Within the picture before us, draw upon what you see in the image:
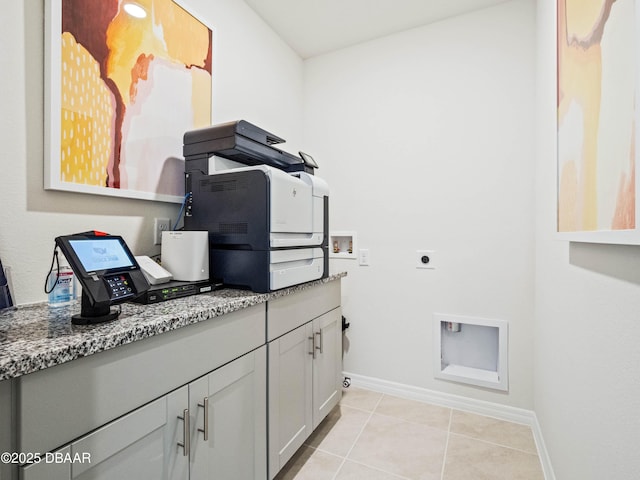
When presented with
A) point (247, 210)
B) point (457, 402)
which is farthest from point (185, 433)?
point (457, 402)

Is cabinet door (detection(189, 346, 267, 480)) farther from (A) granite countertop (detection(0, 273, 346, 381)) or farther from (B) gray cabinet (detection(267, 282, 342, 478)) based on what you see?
(A) granite countertop (detection(0, 273, 346, 381))

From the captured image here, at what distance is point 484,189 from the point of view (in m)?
2.04

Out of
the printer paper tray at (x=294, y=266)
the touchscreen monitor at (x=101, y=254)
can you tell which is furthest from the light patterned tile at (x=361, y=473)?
the touchscreen monitor at (x=101, y=254)

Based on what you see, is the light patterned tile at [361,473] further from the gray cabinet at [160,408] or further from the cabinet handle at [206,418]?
the cabinet handle at [206,418]

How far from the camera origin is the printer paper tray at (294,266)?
1301mm

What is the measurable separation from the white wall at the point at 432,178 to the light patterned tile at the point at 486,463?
1.25 ft

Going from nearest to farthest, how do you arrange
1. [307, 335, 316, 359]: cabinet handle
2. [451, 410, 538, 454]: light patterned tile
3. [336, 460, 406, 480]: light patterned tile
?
[336, 460, 406, 480]: light patterned tile → [307, 335, 316, 359]: cabinet handle → [451, 410, 538, 454]: light patterned tile

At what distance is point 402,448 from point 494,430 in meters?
0.62

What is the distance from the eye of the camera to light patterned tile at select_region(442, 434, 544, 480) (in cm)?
149

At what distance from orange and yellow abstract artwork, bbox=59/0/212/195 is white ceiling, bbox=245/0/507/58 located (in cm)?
67

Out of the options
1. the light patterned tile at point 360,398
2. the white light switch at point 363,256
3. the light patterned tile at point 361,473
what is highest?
the white light switch at point 363,256

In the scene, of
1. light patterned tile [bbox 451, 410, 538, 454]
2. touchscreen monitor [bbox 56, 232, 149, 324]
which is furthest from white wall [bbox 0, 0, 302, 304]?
light patterned tile [bbox 451, 410, 538, 454]

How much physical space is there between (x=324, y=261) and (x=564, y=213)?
3.55 feet

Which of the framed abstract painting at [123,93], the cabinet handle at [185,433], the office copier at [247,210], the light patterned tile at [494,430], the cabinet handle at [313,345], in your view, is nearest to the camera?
the cabinet handle at [185,433]
